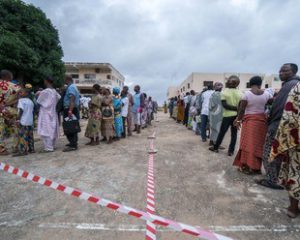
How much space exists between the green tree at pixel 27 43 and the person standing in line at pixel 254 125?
1208 cm

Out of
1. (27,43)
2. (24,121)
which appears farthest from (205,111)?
(27,43)

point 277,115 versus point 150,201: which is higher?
point 277,115

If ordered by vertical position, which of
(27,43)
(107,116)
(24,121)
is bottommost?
(24,121)

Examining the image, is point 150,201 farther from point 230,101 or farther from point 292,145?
point 230,101

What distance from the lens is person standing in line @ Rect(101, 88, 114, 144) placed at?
630 centimetres

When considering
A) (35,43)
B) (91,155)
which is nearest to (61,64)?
(35,43)

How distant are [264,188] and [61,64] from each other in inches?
631

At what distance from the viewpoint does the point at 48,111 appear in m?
5.36

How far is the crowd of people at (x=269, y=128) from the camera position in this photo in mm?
2574

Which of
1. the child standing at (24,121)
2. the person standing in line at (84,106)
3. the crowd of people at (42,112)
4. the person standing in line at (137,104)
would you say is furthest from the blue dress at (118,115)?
the person standing in line at (84,106)

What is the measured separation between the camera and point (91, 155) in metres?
5.21

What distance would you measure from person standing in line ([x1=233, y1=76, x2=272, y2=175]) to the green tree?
1208 cm

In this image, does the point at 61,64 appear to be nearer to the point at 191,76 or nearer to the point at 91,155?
the point at 91,155

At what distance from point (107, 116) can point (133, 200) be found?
370cm
